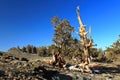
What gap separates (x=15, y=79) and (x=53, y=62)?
13.0 metres

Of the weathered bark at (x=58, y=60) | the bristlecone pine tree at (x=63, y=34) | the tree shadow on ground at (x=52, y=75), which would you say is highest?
the bristlecone pine tree at (x=63, y=34)

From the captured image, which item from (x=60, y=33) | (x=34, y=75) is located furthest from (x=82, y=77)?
(x=60, y=33)

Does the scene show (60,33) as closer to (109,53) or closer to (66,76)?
(109,53)

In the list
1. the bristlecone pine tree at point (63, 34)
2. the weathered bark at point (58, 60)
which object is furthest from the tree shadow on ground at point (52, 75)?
the bristlecone pine tree at point (63, 34)

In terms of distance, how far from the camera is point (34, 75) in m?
22.2

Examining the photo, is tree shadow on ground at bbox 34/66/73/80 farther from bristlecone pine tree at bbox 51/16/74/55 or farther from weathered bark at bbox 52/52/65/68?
bristlecone pine tree at bbox 51/16/74/55

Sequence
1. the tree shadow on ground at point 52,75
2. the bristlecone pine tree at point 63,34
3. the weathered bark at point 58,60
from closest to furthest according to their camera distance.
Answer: the tree shadow on ground at point 52,75 < the weathered bark at point 58,60 < the bristlecone pine tree at point 63,34

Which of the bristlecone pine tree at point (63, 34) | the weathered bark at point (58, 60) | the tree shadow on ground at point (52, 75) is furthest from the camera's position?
the bristlecone pine tree at point (63, 34)

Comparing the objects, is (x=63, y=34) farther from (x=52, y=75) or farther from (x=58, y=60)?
(x=52, y=75)

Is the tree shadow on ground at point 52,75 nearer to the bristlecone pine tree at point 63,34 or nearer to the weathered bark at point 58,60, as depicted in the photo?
the weathered bark at point 58,60

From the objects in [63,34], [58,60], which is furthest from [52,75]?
[63,34]

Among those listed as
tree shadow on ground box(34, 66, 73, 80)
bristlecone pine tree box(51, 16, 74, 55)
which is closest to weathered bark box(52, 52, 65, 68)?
tree shadow on ground box(34, 66, 73, 80)

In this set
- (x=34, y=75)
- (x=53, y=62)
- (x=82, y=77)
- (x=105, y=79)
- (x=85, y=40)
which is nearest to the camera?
(x=34, y=75)

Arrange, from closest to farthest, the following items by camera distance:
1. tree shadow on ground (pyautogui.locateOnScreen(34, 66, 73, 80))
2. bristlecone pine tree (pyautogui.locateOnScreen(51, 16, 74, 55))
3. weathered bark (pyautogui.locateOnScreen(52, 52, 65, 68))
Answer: tree shadow on ground (pyautogui.locateOnScreen(34, 66, 73, 80)) → weathered bark (pyautogui.locateOnScreen(52, 52, 65, 68)) → bristlecone pine tree (pyautogui.locateOnScreen(51, 16, 74, 55))
